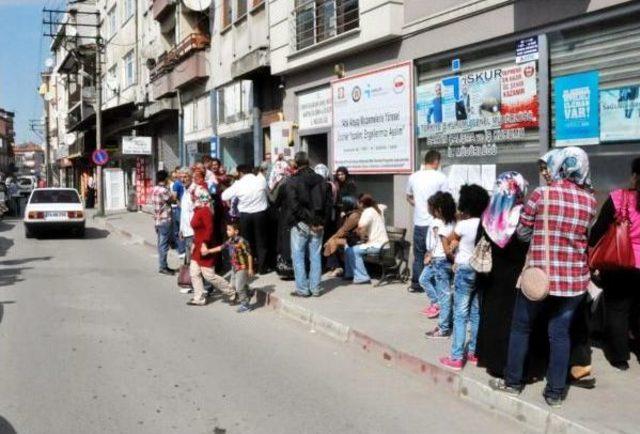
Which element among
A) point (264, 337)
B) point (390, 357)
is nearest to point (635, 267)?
point (390, 357)

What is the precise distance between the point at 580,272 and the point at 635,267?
1266 millimetres

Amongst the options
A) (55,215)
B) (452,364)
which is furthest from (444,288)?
(55,215)

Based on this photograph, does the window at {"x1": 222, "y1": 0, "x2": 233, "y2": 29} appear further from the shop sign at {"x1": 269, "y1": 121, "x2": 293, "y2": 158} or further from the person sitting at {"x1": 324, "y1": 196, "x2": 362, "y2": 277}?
the person sitting at {"x1": 324, "y1": 196, "x2": 362, "y2": 277}

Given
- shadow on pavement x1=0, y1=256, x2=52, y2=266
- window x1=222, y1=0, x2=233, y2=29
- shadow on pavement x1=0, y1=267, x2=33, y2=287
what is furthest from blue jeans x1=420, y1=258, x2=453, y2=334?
window x1=222, y1=0, x2=233, y2=29

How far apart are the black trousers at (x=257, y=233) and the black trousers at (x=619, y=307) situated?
632cm

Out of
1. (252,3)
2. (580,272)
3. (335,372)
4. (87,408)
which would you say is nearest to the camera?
(580,272)

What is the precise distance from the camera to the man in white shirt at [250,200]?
11.1 metres

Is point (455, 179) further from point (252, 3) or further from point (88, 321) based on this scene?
point (252, 3)

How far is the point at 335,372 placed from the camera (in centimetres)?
622

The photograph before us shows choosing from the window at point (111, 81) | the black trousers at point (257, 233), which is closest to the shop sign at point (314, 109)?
the black trousers at point (257, 233)

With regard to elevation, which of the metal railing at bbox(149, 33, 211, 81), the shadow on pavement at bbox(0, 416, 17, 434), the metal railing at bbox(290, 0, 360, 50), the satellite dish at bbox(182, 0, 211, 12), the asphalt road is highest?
the satellite dish at bbox(182, 0, 211, 12)

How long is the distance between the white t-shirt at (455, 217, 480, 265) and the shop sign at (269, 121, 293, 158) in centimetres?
930

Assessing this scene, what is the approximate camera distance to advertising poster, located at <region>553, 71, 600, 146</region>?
779 cm

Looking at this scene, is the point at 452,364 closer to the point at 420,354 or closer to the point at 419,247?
the point at 420,354
